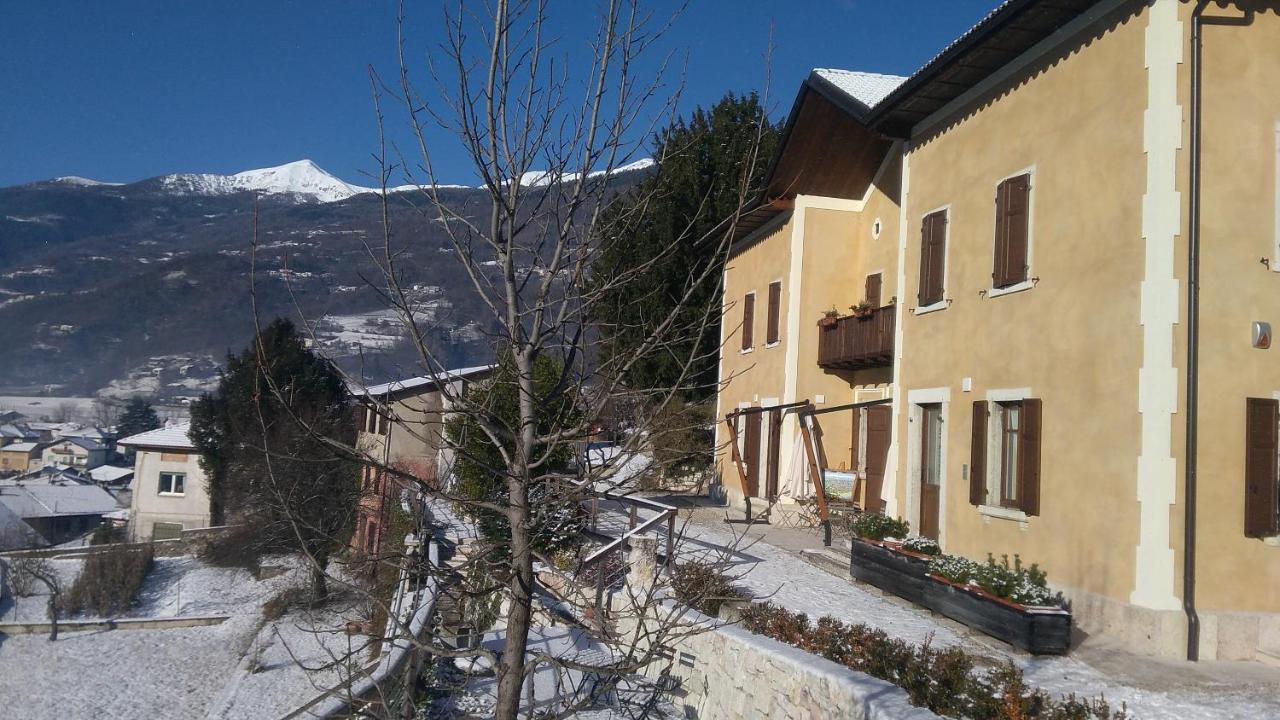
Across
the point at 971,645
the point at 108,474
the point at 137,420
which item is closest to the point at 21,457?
the point at 137,420

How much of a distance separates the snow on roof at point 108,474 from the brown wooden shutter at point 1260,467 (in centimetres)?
10878

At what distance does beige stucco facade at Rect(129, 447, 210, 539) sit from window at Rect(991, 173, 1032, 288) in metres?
53.9

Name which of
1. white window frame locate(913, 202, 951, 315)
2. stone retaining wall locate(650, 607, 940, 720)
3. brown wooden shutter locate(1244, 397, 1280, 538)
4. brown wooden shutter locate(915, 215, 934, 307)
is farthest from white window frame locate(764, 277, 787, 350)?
brown wooden shutter locate(1244, 397, 1280, 538)

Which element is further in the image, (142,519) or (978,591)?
(142,519)

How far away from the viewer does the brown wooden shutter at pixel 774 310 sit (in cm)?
2000

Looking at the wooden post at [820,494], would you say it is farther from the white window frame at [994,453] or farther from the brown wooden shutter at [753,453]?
the brown wooden shutter at [753,453]

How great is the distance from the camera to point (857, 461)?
1781 centimetres

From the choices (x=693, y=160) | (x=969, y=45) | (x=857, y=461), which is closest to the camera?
(x=969, y=45)

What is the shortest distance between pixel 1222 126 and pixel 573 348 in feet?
24.8

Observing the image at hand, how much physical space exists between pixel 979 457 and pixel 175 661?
102 feet

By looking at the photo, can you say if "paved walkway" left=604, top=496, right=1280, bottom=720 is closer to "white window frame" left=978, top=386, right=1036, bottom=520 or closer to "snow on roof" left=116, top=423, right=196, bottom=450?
"white window frame" left=978, top=386, right=1036, bottom=520

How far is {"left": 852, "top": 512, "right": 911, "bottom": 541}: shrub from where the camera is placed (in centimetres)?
1227

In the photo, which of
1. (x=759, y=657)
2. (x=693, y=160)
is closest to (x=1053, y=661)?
(x=759, y=657)

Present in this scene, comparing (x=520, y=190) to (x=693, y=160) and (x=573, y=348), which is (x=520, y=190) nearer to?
(x=573, y=348)
